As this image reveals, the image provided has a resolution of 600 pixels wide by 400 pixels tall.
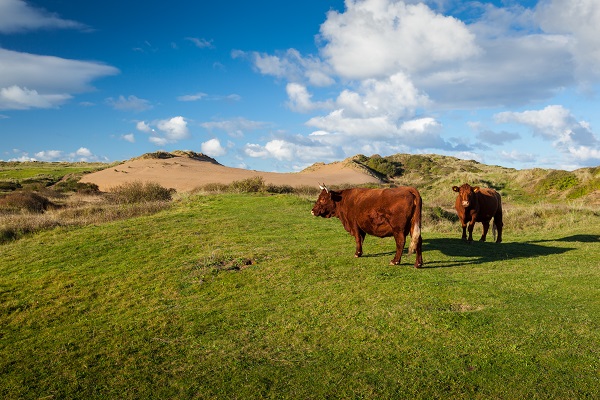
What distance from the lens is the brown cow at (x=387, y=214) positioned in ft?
36.8

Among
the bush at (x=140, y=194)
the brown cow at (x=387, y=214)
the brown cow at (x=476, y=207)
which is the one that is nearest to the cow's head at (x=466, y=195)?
the brown cow at (x=476, y=207)

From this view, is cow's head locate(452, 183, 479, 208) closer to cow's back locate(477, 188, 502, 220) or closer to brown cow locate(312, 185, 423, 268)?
cow's back locate(477, 188, 502, 220)

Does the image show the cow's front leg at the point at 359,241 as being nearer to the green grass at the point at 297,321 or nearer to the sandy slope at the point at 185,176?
the green grass at the point at 297,321

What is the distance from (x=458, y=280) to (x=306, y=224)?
9.48 m

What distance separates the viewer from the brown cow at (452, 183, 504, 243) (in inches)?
631

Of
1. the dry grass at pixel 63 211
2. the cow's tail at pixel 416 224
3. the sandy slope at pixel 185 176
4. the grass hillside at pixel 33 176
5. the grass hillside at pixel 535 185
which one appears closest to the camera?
the cow's tail at pixel 416 224

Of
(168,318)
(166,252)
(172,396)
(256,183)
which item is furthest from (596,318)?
(256,183)

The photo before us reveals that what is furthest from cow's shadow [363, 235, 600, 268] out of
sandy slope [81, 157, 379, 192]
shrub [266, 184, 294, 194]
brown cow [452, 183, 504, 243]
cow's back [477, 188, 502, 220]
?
sandy slope [81, 157, 379, 192]

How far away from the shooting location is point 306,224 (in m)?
18.8

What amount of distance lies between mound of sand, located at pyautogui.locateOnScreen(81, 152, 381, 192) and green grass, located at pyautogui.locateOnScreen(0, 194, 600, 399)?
3770cm

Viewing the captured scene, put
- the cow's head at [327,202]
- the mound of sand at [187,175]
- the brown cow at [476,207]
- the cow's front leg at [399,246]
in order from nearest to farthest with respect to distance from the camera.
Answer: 1. the cow's front leg at [399,246]
2. the cow's head at [327,202]
3. the brown cow at [476,207]
4. the mound of sand at [187,175]

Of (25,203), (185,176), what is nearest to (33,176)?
(185,176)

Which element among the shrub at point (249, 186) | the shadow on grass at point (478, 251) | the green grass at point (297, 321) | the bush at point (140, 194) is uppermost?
the shrub at point (249, 186)

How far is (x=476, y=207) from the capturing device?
16.4 m
